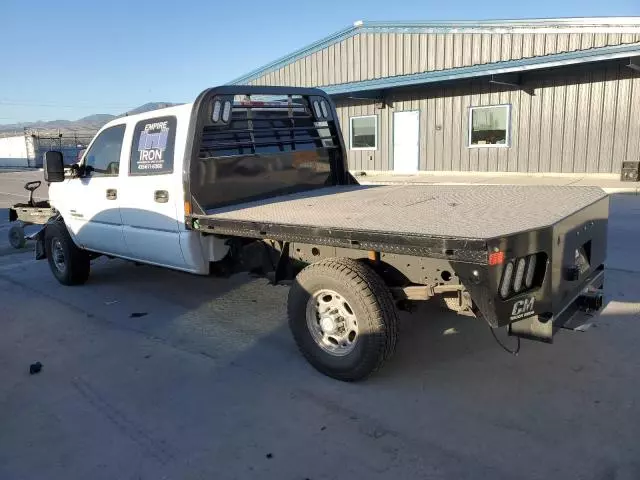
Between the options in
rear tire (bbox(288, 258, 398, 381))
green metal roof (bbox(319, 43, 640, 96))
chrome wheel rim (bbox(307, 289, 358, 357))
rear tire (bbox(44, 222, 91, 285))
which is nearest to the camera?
rear tire (bbox(288, 258, 398, 381))

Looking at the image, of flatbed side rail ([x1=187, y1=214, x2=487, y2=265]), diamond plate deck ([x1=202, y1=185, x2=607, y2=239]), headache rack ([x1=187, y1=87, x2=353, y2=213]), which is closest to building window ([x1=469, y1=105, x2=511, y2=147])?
headache rack ([x1=187, y1=87, x2=353, y2=213])

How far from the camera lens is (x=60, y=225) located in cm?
687

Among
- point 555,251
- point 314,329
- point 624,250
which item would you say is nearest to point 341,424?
point 314,329

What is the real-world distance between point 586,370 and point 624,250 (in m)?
4.27

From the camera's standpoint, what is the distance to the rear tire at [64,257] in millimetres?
6762

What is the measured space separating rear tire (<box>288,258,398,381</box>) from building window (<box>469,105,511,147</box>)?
47.3 ft

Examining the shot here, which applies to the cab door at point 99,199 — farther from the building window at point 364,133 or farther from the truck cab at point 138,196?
the building window at point 364,133

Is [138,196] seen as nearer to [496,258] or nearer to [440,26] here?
[496,258]

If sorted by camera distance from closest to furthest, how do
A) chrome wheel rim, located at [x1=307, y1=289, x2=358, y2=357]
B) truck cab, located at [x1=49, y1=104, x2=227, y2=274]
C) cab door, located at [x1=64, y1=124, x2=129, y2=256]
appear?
chrome wheel rim, located at [x1=307, y1=289, x2=358, y2=357] → truck cab, located at [x1=49, y1=104, x2=227, y2=274] → cab door, located at [x1=64, y1=124, x2=129, y2=256]

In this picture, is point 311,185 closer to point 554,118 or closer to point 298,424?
point 298,424

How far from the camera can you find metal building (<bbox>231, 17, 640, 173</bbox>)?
1411 cm

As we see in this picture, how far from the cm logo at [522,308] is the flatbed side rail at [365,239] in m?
0.50

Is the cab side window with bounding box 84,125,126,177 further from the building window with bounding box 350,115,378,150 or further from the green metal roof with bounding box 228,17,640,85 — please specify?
the building window with bounding box 350,115,378,150

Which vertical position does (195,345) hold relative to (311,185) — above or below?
below
